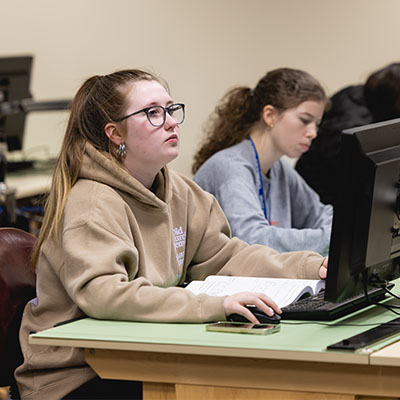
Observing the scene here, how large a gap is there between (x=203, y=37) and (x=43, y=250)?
3218 millimetres

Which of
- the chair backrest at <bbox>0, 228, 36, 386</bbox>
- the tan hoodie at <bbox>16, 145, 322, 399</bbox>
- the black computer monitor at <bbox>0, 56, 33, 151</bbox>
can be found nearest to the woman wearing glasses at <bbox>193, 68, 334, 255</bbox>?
the tan hoodie at <bbox>16, 145, 322, 399</bbox>

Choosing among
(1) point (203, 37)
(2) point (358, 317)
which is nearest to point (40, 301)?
(2) point (358, 317)

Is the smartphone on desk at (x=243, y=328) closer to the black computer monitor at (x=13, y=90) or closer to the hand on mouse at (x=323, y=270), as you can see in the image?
the hand on mouse at (x=323, y=270)

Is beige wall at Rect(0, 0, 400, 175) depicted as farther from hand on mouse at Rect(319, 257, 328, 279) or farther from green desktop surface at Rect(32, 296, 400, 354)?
green desktop surface at Rect(32, 296, 400, 354)

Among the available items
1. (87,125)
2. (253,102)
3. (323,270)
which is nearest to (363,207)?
(323,270)

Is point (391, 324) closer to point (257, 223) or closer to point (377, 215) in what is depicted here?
point (377, 215)

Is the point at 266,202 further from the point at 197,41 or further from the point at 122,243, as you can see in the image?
the point at 197,41

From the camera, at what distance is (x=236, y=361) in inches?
55.5

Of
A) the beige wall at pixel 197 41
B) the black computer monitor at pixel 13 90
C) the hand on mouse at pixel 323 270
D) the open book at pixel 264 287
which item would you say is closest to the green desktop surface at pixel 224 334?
the open book at pixel 264 287

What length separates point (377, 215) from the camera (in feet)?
4.89

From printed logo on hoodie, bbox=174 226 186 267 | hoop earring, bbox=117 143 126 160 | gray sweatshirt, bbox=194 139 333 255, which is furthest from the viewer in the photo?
gray sweatshirt, bbox=194 139 333 255

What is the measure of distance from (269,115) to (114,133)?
0.98 m

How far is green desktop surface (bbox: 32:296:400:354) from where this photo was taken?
137 centimetres

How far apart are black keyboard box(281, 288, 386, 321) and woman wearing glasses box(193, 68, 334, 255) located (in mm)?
755
